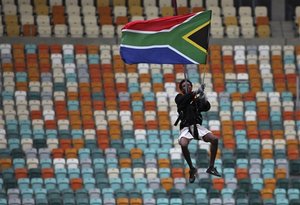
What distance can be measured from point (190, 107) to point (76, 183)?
17.6 meters

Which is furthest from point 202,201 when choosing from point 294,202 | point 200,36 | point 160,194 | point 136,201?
point 200,36

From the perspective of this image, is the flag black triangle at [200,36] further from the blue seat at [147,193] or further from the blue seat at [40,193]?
the blue seat at [40,193]

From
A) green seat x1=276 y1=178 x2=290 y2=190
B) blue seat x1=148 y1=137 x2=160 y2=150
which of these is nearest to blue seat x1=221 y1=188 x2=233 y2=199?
green seat x1=276 y1=178 x2=290 y2=190

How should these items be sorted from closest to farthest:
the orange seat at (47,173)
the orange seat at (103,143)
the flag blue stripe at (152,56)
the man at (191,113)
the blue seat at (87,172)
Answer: the man at (191,113) → the flag blue stripe at (152,56) → the orange seat at (47,173) → the blue seat at (87,172) → the orange seat at (103,143)

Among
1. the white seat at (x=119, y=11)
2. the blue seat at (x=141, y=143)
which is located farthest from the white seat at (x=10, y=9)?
the blue seat at (x=141, y=143)

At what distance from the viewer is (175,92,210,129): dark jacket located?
136ft

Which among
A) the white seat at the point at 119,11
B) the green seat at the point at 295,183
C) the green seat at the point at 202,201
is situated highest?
the white seat at the point at 119,11

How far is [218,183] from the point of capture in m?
59.1

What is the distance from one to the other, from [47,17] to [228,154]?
8.18 m

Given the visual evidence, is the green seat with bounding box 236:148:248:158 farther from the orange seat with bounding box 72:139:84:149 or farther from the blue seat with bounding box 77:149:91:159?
the orange seat with bounding box 72:139:84:149

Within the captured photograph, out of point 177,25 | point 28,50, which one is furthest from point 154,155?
point 177,25

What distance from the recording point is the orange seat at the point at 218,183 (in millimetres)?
58878

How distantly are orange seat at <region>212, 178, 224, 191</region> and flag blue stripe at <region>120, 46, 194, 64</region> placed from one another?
17110 millimetres

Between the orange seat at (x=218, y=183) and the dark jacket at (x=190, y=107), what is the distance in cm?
1713
